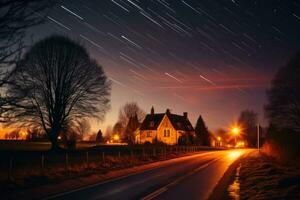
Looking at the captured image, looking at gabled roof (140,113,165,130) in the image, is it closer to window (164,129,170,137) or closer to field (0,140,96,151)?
window (164,129,170,137)

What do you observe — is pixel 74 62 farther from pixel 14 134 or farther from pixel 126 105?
pixel 126 105

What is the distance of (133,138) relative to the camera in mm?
97625

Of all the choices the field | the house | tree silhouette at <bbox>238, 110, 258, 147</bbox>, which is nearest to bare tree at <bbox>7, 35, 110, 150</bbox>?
the field

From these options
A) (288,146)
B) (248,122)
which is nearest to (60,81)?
(288,146)

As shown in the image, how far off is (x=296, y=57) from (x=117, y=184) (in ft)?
111

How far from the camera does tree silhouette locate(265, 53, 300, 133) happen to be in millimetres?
41625

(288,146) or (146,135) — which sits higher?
(288,146)

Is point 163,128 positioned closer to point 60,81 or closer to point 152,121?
point 152,121

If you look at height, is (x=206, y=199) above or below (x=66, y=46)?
below

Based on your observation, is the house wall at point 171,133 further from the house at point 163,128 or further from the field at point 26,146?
the field at point 26,146

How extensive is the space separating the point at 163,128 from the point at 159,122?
2537 mm

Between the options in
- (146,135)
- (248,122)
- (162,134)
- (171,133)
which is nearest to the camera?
(171,133)

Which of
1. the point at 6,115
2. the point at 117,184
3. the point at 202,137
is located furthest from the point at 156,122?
the point at 6,115

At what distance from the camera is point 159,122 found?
96938 millimetres
